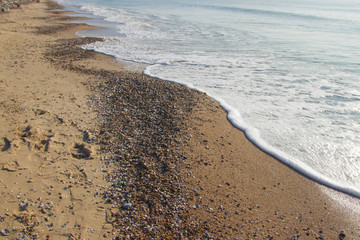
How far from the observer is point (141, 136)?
4.88m

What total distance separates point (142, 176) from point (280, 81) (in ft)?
20.0

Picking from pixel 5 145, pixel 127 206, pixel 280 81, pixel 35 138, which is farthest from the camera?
pixel 280 81

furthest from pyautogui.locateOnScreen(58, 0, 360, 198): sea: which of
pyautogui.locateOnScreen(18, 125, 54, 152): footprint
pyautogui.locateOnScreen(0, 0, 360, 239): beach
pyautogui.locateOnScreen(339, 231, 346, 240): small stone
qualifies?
pyautogui.locateOnScreen(18, 125, 54, 152): footprint

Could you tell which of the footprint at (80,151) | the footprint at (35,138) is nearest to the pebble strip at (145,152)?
the footprint at (80,151)

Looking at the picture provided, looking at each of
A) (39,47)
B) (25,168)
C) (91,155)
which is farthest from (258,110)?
(39,47)

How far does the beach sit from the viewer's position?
3.24m

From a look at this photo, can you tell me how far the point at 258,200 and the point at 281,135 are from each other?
6.71ft

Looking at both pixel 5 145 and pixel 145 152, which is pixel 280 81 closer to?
pixel 145 152

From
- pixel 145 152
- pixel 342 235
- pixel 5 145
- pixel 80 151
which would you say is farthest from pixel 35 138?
pixel 342 235

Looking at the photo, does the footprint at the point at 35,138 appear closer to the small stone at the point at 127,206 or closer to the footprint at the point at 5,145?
the footprint at the point at 5,145

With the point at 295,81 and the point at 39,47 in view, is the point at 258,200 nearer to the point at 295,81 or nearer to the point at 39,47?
the point at 295,81

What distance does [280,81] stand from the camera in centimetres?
834

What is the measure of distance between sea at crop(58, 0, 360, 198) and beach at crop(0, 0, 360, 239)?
1.70 feet

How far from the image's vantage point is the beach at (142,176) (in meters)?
3.24
